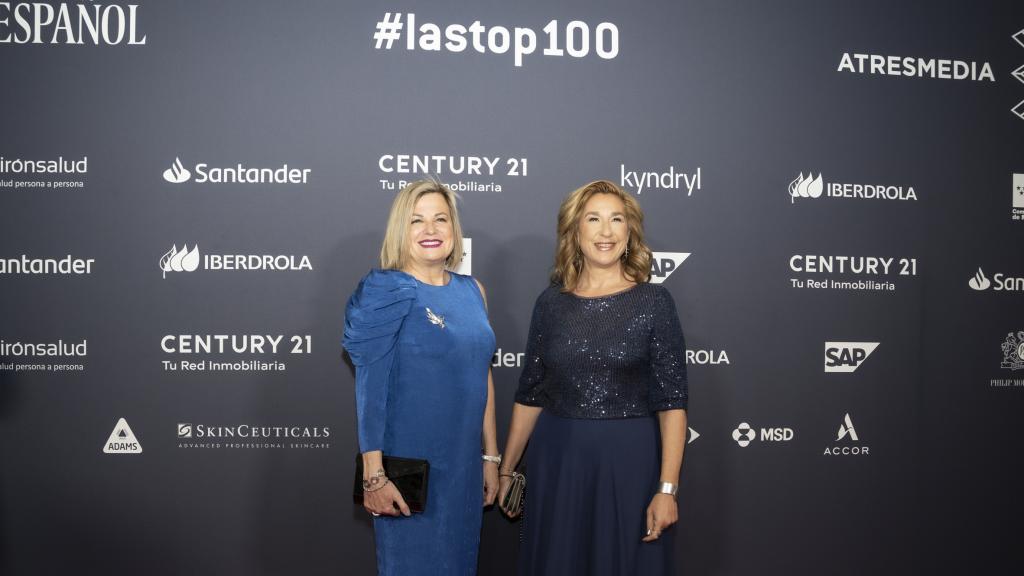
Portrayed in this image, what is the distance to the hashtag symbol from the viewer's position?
2734 millimetres

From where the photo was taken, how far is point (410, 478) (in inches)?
75.9

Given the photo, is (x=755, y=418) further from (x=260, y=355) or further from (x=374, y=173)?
(x=260, y=355)

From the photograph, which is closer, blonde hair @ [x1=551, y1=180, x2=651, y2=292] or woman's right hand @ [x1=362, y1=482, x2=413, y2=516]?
woman's right hand @ [x1=362, y1=482, x2=413, y2=516]

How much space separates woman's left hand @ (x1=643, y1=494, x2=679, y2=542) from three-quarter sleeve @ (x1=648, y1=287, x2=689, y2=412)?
263 millimetres

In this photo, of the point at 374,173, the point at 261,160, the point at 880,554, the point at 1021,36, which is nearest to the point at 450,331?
the point at 374,173

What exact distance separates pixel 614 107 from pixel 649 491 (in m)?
1.60

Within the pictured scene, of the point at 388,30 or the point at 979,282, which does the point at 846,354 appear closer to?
the point at 979,282

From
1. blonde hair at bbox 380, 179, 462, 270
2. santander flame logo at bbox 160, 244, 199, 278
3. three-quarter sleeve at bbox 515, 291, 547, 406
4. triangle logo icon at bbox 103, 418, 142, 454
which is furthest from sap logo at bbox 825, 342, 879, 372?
triangle logo icon at bbox 103, 418, 142, 454

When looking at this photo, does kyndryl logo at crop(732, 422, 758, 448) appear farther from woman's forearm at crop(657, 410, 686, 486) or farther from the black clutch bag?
the black clutch bag

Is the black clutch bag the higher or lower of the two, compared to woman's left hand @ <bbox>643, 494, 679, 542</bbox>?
higher

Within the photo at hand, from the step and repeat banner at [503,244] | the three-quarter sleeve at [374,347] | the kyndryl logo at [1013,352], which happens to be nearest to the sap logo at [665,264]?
the step and repeat banner at [503,244]

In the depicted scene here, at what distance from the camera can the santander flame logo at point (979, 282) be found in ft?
9.87

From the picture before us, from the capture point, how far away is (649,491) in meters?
2.01

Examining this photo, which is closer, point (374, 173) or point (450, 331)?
point (450, 331)
